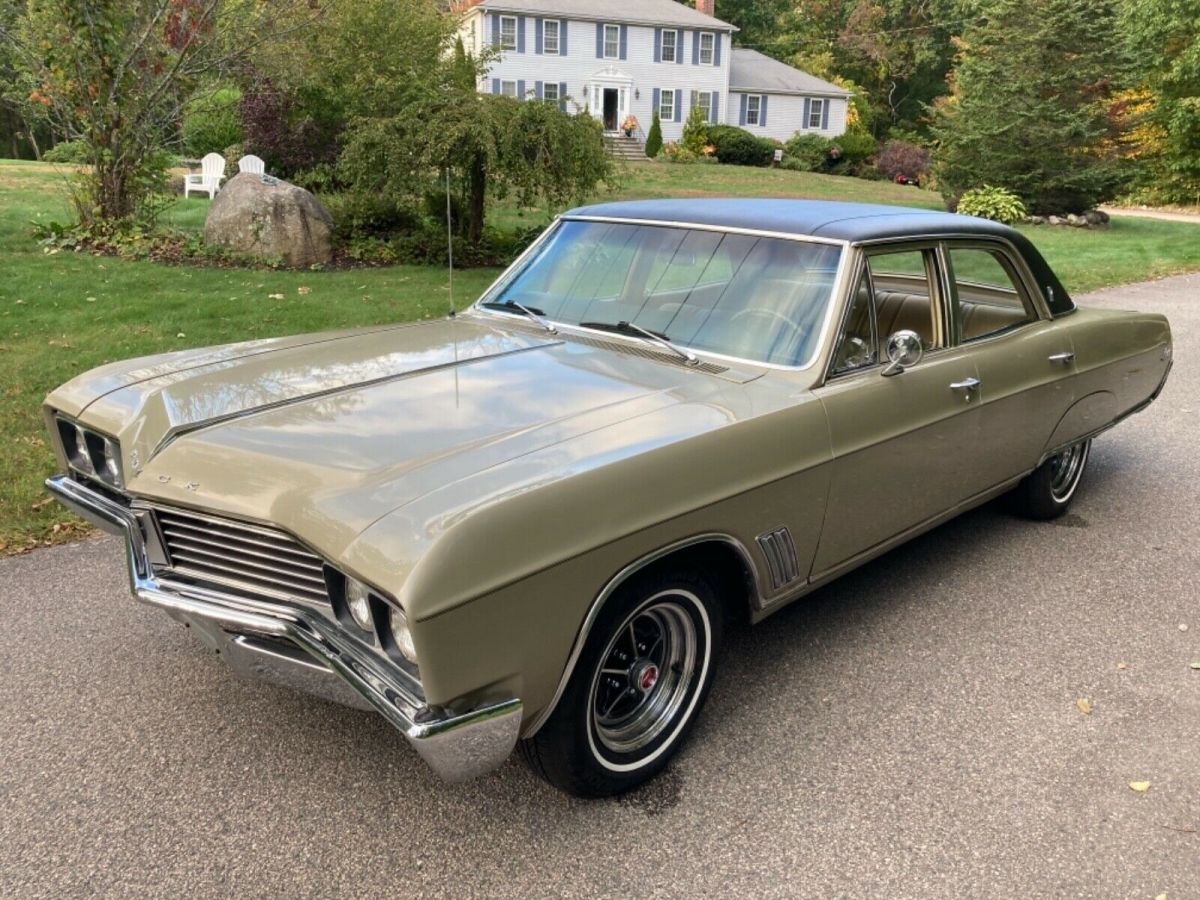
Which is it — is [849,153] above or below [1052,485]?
above

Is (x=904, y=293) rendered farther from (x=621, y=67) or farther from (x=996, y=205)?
(x=621, y=67)

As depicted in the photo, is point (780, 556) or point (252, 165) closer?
point (780, 556)

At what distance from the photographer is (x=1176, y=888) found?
8.14ft

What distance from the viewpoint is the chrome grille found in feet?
8.00

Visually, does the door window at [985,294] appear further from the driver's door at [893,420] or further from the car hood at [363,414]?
the car hood at [363,414]

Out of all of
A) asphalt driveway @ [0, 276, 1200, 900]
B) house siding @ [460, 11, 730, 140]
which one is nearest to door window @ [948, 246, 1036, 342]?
asphalt driveway @ [0, 276, 1200, 900]

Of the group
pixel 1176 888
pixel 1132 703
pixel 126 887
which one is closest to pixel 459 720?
pixel 126 887

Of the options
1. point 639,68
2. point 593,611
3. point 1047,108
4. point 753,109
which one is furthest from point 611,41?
point 593,611

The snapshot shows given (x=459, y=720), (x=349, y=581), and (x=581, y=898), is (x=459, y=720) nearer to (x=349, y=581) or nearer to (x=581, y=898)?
(x=349, y=581)

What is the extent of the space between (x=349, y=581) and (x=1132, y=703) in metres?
2.67

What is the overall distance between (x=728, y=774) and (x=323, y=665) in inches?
50.4

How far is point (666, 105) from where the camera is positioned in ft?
→ 133

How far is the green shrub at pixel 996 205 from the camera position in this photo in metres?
20.9

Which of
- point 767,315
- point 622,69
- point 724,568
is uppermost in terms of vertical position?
point 622,69
